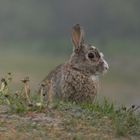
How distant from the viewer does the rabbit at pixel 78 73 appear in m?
11.1

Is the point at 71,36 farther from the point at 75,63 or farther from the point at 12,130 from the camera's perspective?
the point at 12,130

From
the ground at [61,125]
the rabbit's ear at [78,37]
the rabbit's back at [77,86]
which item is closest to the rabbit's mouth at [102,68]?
the rabbit's back at [77,86]

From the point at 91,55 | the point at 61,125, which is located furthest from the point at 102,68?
the point at 61,125

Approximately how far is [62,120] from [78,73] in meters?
2.72

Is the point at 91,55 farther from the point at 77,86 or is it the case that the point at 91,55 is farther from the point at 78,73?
the point at 77,86

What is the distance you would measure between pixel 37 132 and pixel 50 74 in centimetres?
331

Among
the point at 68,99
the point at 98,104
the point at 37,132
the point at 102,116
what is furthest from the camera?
the point at 68,99

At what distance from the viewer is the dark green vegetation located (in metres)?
8.12

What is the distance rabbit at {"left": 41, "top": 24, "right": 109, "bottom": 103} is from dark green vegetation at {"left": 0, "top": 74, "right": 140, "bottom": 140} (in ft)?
4.65

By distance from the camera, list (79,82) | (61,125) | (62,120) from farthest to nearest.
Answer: (79,82)
(62,120)
(61,125)

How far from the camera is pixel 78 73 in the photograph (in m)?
11.3

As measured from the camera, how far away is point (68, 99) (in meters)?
11.1

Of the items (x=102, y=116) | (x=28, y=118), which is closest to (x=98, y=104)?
(x=102, y=116)

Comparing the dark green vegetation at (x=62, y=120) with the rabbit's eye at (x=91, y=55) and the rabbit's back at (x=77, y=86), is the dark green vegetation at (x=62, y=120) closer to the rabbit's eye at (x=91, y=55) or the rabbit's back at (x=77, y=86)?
the rabbit's back at (x=77, y=86)
